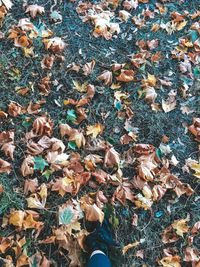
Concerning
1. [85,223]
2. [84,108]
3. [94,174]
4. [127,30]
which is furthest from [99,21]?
[85,223]

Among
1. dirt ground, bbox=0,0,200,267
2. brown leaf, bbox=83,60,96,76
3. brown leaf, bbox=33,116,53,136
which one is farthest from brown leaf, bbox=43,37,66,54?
brown leaf, bbox=33,116,53,136

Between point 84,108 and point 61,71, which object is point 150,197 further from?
point 61,71

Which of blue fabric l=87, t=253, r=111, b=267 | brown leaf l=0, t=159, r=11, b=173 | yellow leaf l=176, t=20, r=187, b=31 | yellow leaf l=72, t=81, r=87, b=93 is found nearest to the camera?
blue fabric l=87, t=253, r=111, b=267

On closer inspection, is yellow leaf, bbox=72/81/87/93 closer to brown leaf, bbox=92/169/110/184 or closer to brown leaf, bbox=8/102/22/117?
brown leaf, bbox=8/102/22/117

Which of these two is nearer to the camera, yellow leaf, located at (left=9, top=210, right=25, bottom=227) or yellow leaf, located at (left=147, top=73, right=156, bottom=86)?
yellow leaf, located at (left=9, top=210, right=25, bottom=227)

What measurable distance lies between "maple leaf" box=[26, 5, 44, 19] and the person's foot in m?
2.07

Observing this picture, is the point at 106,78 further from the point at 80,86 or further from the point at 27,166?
the point at 27,166

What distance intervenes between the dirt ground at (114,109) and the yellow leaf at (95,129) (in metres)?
0.05

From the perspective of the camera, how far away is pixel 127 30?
12.6 feet

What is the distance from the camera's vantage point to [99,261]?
7.89ft

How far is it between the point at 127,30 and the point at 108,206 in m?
1.87

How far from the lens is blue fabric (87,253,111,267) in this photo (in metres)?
2.39

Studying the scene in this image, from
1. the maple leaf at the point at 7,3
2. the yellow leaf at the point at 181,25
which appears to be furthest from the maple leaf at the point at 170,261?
the maple leaf at the point at 7,3

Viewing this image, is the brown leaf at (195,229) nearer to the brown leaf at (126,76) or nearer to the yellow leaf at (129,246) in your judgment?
the yellow leaf at (129,246)
